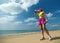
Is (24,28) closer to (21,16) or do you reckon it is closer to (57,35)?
(21,16)

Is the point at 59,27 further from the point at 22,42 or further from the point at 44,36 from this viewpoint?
the point at 22,42

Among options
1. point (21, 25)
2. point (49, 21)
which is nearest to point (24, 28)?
point (21, 25)

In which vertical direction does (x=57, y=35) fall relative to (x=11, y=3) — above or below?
below

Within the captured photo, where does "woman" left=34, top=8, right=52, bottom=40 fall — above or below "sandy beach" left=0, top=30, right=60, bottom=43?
above

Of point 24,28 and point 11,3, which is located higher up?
point 11,3

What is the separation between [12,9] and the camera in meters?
3.97

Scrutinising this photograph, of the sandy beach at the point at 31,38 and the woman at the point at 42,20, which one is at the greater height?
the woman at the point at 42,20

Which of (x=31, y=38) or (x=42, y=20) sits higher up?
(x=42, y=20)

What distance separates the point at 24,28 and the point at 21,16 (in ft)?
0.46

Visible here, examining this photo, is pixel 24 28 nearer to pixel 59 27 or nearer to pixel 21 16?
pixel 21 16

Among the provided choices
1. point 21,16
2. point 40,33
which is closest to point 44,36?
point 40,33

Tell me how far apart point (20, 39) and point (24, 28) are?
0.14 metres

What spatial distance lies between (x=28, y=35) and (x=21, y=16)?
0.75 feet

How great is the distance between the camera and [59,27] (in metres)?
3.96
